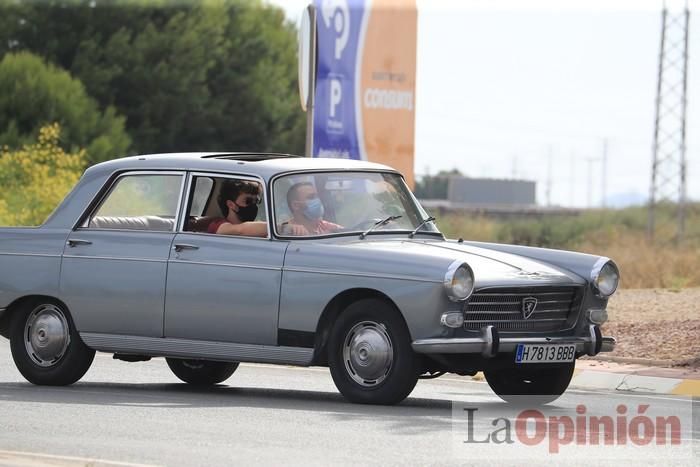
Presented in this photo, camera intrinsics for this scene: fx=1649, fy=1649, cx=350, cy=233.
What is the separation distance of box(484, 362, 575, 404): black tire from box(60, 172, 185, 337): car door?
103 inches

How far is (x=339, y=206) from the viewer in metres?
12.4

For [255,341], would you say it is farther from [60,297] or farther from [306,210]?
[60,297]

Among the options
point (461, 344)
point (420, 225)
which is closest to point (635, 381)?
point (420, 225)

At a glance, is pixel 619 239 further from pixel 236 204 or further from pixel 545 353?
pixel 545 353

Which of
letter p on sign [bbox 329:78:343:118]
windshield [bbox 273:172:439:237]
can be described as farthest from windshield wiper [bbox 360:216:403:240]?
letter p on sign [bbox 329:78:343:118]

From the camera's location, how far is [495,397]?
12.9 m

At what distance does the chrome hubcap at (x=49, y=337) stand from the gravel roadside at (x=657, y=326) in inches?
213

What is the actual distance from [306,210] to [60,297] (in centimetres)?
218

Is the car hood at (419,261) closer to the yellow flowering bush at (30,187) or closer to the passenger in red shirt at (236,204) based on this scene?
the passenger in red shirt at (236,204)

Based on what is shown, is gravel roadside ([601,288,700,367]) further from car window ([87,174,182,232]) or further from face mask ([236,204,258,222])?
car window ([87,174,182,232])

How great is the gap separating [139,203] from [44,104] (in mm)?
36202

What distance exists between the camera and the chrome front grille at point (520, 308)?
37.3ft

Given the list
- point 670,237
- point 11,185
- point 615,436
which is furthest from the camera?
point 670,237

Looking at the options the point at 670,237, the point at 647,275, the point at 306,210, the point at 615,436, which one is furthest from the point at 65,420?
the point at 670,237
